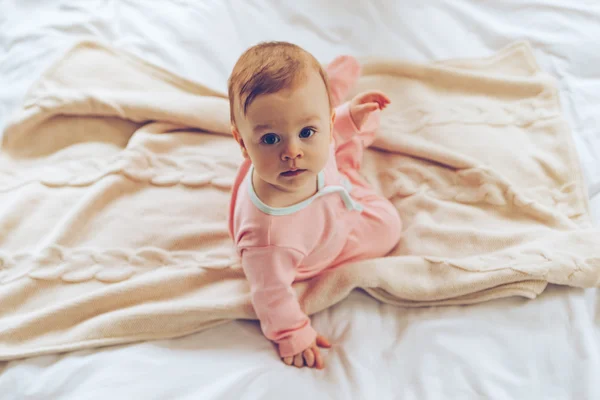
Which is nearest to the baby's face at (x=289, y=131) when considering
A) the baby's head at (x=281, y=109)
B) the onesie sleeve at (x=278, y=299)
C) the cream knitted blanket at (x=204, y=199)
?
the baby's head at (x=281, y=109)

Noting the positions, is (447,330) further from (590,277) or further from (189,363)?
(189,363)

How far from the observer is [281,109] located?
0.64 m

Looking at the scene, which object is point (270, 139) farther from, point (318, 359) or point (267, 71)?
point (318, 359)

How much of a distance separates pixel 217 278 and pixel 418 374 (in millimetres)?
354

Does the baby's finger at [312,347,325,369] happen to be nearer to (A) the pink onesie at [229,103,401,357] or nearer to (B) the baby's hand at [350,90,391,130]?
(A) the pink onesie at [229,103,401,357]

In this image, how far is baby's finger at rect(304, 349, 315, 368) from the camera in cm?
79

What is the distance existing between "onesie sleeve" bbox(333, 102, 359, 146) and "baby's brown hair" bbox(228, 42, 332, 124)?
0.87 feet

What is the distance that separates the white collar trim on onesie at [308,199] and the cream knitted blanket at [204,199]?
11 centimetres

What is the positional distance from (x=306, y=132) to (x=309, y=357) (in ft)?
1.10

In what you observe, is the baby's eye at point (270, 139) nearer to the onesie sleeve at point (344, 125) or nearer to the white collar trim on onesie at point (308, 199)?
the white collar trim on onesie at point (308, 199)

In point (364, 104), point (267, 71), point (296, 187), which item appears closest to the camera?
point (267, 71)

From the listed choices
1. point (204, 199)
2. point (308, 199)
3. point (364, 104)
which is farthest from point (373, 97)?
point (204, 199)

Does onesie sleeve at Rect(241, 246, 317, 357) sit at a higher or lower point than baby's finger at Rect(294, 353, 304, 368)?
higher

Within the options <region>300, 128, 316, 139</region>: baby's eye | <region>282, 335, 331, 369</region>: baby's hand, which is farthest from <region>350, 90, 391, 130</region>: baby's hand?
<region>282, 335, 331, 369</region>: baby's hand
